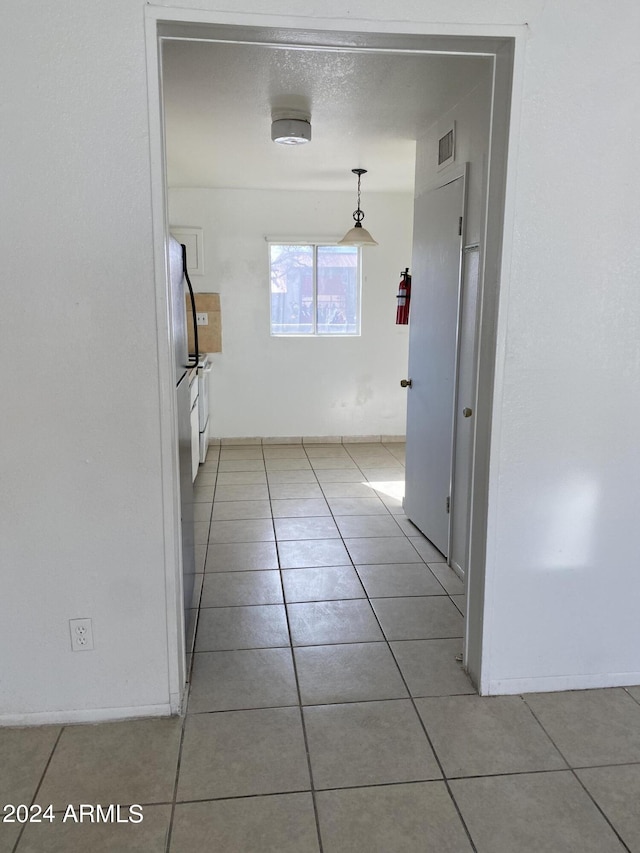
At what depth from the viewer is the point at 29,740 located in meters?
2.01

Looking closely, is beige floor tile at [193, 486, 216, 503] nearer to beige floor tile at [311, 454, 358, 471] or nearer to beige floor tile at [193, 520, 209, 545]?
beige floor tile at [193, 520, 209, 545]

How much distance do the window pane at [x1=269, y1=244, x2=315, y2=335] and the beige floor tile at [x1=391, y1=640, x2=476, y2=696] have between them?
159 inches

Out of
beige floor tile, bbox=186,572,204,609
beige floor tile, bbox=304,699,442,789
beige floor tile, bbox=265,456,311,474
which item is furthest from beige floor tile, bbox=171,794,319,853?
beige floor tile, bbox=265,456,311,474

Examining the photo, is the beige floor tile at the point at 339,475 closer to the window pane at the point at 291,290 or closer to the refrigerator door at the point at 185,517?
the window pane at the point at 291,290

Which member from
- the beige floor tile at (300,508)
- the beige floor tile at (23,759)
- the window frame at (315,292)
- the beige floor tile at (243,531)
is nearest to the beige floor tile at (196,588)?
the beige floor tile at (243,531)

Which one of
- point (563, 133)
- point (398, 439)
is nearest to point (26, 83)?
point (563, 133)

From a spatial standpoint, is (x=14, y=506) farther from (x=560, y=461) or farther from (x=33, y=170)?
(x=560, y=461)

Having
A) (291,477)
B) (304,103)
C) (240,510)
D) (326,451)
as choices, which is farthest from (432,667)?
(326,451)

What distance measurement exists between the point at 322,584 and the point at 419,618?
529mm

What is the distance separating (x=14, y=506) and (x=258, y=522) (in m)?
2.15

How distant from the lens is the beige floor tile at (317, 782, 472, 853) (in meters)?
1.64

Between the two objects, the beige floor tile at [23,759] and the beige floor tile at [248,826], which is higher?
the beige floor tile at [23,759]

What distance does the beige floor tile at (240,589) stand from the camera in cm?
296

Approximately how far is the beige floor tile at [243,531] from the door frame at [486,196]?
5.15ft
